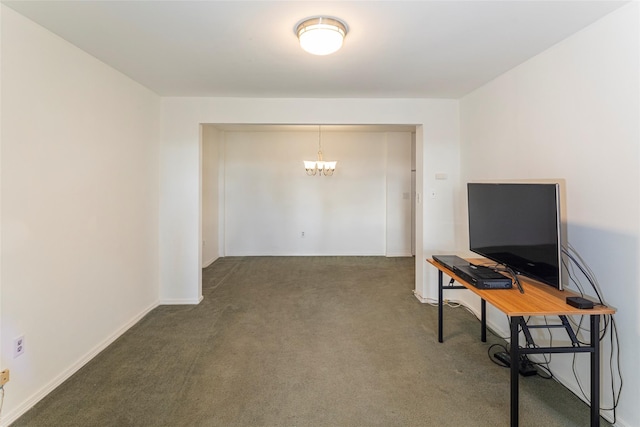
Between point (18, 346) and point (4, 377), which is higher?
point (18, 346)

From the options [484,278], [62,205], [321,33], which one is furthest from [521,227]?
[62,205]

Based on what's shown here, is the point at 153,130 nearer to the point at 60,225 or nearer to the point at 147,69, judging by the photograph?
the point at 147,69

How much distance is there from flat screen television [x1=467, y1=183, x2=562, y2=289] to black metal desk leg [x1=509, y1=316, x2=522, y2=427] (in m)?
0.41

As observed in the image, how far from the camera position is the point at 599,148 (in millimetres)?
1856

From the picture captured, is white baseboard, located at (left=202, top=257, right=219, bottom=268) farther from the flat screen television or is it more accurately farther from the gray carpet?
the flat screen television

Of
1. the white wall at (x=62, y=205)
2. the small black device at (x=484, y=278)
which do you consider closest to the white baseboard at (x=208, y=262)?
the white wall at (x=62, y=205)

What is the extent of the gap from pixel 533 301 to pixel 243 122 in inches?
128

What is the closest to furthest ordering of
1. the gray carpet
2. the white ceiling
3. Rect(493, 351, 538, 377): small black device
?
the white ceiling → the gray carpet → Rect(493, 351, 538, 377): small black device

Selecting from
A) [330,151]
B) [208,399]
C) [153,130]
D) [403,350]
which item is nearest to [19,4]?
[153,130]

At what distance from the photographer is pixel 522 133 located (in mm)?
2555

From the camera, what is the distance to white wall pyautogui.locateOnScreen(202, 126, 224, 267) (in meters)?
5.40

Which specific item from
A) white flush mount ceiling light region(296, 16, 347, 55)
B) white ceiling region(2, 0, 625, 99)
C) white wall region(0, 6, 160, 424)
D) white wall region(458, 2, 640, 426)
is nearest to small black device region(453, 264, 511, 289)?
white wall region(458, 2, 640, 426)

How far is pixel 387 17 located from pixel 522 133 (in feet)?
5.12

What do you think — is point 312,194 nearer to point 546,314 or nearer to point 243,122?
point 243,122
